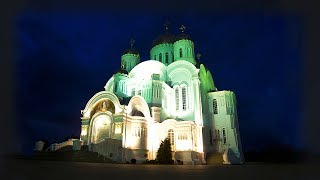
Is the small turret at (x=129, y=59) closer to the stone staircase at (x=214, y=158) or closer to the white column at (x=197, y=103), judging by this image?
the white column at (x=197, y=103)

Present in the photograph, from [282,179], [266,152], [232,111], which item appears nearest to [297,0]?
[282,179]

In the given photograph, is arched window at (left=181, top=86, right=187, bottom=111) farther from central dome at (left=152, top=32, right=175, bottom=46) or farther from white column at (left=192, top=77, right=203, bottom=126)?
central dome at (left=152, top=32, right=175, bottom=46)

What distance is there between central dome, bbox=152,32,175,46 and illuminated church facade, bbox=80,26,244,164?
3.97 feet

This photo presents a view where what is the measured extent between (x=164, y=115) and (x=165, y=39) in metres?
10.6

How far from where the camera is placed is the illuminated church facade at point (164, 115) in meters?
19.9

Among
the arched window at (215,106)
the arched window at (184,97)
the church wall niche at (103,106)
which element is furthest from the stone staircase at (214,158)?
the church wall niche at (103,106)

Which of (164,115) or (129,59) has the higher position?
(129,59)

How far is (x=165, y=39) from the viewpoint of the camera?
29.9 meters

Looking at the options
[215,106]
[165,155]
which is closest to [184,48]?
[215,106]

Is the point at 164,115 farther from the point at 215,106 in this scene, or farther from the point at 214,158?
the point at 215,106

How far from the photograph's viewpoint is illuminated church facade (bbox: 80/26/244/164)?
65.2ft

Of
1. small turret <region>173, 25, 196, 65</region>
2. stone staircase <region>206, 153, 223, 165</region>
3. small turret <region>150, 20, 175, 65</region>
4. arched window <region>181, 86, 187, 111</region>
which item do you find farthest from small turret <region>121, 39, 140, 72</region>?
stone staircase <region>206, 153, 223, 165</region>

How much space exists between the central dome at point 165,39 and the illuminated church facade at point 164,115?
3.97ft

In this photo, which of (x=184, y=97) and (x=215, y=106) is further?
(x=215, y=106)
